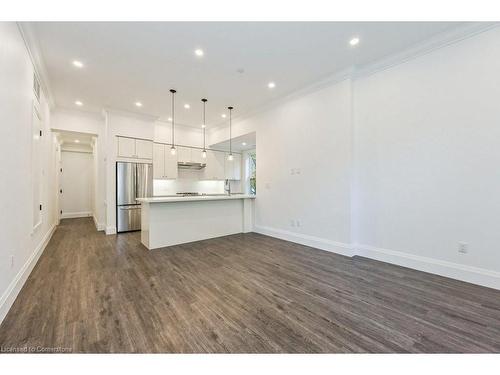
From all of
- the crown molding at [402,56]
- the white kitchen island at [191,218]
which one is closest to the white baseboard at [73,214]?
the white kitchen island at [191,218]

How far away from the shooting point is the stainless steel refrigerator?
18.1ft

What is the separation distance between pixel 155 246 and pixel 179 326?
261cm

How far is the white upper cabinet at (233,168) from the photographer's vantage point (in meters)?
7.96

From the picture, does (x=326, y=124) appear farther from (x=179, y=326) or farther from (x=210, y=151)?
(x=210, y=151)

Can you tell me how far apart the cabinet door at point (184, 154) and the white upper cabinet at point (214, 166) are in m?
0.69

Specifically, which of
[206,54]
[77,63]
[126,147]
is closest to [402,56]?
[206,54]

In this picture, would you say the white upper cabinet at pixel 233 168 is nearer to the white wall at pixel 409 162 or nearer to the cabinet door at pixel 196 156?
the cabinet door at pixel 196 156

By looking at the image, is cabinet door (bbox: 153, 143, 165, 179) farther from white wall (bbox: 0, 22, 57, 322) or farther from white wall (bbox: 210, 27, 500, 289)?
white wall (bbox: 210, 27, 500, 289)

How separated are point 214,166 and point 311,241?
4687mm

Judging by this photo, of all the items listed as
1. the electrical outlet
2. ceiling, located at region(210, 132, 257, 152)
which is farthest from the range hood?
the electrical outlet

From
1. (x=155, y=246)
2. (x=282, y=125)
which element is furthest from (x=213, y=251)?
(x=282, y=125)

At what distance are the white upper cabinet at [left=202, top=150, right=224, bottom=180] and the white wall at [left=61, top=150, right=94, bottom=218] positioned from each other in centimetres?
480

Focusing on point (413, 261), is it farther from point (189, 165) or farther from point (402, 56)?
point (189, 165)

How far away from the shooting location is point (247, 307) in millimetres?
2104
